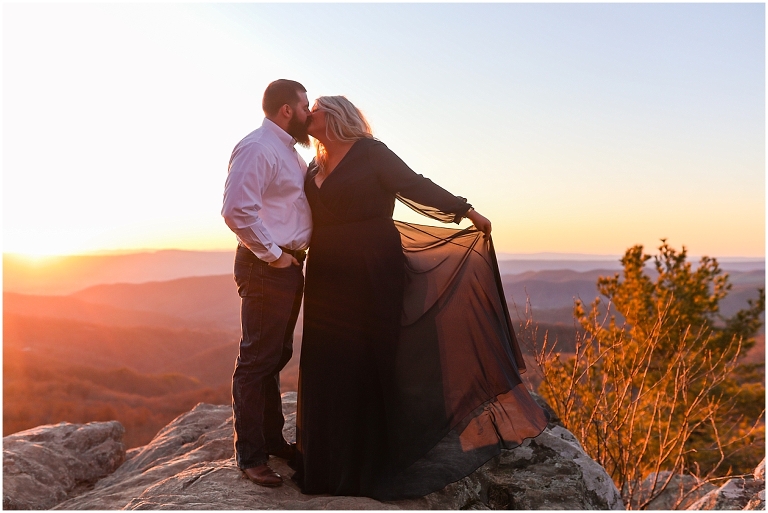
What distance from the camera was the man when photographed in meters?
3.17

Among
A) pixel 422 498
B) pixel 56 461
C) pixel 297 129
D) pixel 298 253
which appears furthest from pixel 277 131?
pixel 56 461

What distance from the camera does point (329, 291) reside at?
342cm

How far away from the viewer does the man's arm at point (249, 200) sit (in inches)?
120

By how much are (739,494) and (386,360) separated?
2835 mm

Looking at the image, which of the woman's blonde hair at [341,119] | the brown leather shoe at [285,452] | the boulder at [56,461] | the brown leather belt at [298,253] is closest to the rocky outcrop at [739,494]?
the brown leather shoe at [285,452]

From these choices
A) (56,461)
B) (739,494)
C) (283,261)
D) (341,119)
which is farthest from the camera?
(56,461)

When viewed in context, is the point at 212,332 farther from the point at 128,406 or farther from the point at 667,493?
the point at 667,493

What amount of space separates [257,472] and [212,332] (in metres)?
40.0

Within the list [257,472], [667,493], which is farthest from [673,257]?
[257,472]

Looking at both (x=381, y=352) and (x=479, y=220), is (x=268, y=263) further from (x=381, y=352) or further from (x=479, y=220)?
(x=479, y=220)

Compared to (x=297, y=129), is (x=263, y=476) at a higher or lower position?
lower

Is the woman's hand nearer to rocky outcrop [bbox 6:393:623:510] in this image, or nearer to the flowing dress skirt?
the flowing dress skirt

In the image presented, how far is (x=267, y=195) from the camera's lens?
10.7 ft

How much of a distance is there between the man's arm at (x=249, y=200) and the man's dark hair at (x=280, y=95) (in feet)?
1.08
